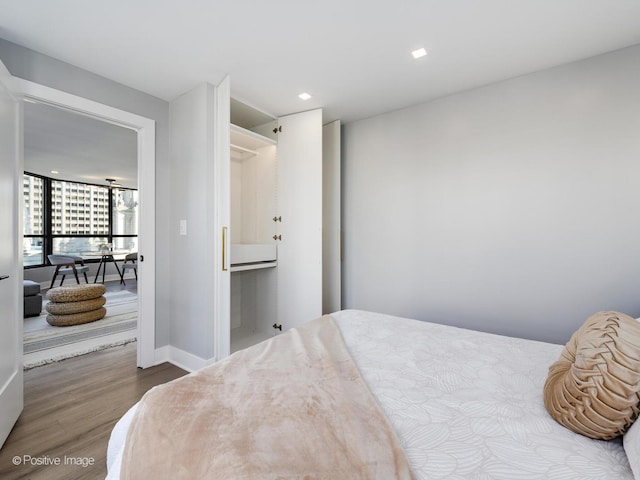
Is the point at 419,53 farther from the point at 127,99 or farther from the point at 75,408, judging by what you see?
the point at 75,408

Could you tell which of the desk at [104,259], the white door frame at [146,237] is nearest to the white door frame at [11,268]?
the white door frame at [146,237]

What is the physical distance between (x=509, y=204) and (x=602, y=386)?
2.00 m

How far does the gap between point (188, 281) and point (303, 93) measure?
1.99 metres

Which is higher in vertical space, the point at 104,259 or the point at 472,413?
the point at 104,259

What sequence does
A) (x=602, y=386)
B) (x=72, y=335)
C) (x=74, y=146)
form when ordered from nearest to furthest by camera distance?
(x=602, y=386) < (x=72, y=335) < (x=74, y=146)

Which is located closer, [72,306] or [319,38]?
[319,38]

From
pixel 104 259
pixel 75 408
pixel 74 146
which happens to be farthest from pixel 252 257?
pixel 104 259

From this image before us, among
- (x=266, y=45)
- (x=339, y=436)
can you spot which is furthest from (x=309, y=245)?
(x=339, y=436)

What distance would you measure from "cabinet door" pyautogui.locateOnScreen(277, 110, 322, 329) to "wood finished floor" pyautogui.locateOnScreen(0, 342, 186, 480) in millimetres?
1246

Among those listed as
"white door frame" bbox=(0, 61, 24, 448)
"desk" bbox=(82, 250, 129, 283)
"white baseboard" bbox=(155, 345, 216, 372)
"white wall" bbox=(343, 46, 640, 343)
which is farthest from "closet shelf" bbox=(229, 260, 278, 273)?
"desk" bbox=(82, 250, 129, 283)

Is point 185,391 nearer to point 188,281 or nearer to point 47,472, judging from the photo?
point 47,472

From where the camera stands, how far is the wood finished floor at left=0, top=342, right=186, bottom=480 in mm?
1498

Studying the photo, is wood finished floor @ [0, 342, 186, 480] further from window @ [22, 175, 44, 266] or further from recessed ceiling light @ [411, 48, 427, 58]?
window @ [22, 175, 44, 266]

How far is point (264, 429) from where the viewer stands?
807mm
